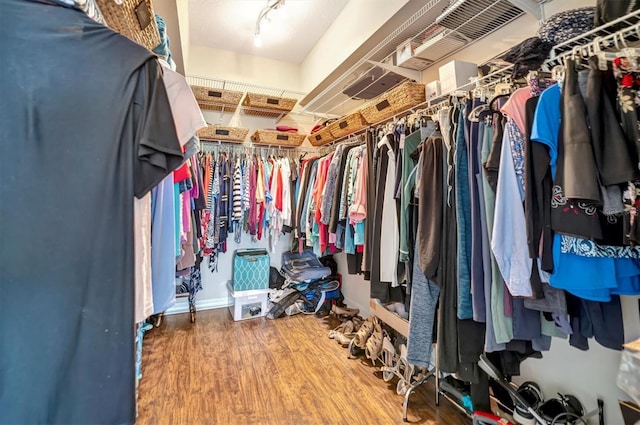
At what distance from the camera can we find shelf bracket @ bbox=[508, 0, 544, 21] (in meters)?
1.36

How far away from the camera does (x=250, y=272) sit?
3164 mm

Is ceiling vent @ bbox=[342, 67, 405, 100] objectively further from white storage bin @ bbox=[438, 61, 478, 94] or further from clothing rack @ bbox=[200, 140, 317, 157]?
clothing rack @ bbox=[200, 140, 317, 157]

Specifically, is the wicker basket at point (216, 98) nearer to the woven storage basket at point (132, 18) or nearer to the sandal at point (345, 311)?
the woven storage basket at point (132, 18)

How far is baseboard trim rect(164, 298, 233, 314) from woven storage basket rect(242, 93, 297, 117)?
2.23 meters

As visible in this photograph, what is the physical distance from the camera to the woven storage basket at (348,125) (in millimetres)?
2328

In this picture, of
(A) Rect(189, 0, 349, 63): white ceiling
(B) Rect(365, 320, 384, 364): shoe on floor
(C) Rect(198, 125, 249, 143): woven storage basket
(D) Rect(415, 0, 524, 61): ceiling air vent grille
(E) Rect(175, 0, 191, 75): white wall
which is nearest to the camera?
(D) Rect(415, 0, 524, 61): ceiling air vent grille

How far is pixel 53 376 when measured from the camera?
1.96 feet

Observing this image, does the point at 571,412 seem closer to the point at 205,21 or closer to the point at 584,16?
the point at 584,16

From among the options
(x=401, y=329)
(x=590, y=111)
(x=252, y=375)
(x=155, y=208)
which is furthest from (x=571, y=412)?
(x=155, y=208)

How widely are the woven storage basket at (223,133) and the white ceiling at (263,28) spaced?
105cm

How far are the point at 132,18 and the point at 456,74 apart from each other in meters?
1.51

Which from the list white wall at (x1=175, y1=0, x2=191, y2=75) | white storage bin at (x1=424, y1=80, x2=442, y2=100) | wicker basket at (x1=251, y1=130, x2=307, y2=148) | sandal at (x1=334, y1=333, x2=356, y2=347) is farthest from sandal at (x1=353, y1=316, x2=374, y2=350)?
white wall at (x1=175, y1=0, x2=191, y2=75)

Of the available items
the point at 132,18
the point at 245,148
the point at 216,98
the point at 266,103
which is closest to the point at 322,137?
the point at 266,103

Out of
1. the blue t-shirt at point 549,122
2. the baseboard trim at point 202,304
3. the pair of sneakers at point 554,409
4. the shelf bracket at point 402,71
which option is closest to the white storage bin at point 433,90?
the shelf bracket at point 402,71
